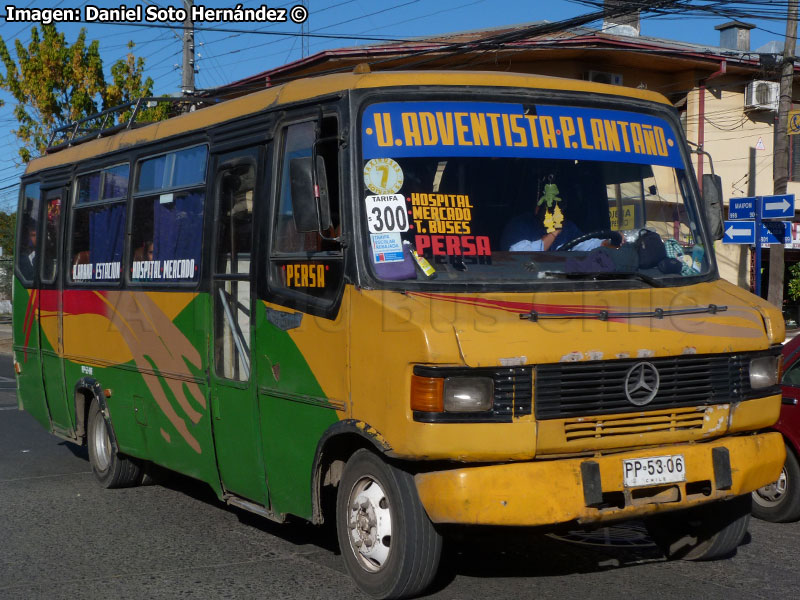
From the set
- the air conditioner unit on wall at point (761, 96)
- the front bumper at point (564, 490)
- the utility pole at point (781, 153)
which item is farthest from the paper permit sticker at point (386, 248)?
the air conditioner unit on wall at point (761, 96)

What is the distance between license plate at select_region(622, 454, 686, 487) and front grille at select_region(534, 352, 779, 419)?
25cm

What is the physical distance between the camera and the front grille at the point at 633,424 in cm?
507

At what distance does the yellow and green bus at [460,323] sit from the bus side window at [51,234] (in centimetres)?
309

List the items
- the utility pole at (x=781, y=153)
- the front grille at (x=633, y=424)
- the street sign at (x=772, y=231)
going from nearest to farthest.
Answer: the front grille at (x=633, y=424) < the street sign at (x=772, y=231) < the utility pole at (x=781, y=153)

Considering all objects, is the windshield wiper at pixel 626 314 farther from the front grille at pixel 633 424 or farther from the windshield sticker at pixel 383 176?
the windshield sticker at pixel 383 176

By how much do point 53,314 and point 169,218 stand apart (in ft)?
9.08

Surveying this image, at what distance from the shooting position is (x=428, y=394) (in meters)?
4.86

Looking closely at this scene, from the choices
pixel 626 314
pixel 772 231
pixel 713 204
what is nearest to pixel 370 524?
pixel 626 314

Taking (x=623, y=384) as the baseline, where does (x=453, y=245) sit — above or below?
above

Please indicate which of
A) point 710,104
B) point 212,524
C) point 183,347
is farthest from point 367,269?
point 710,104

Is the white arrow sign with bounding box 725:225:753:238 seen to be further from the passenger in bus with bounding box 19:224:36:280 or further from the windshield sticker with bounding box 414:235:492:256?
the windshield sticker with bounding box 414:235:492:256

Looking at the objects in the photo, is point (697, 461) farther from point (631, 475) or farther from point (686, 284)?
point (686, 284)

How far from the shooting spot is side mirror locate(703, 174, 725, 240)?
255 inches

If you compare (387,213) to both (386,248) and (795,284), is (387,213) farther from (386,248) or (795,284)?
(795,284)
